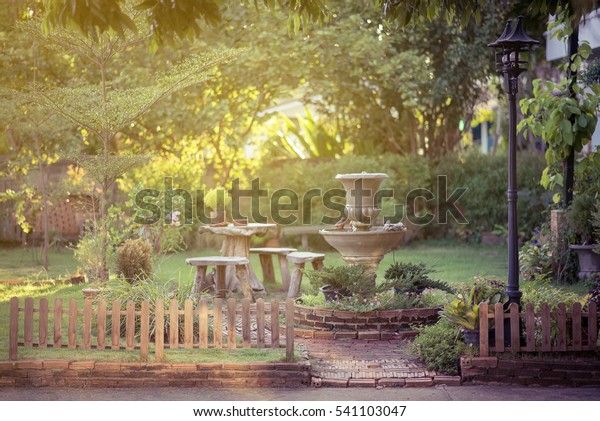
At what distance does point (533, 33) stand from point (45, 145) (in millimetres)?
10533

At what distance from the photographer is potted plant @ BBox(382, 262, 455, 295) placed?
914cm

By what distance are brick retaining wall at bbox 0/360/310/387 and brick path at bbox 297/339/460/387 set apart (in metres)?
0.34

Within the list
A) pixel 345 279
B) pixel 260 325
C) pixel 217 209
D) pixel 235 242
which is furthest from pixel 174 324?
pixel 217 209

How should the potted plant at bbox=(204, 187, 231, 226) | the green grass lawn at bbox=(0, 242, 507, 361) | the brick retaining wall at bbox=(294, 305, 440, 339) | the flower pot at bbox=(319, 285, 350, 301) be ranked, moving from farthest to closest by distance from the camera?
the potted plant at bbox=(204, 187, 231, 226) → the flower pot at bbox=(319, 285, 350, 301) → the brick retaining wall at bbox=(294, 305, 440, 339) → the green grass lawn at bbox=(0, 242, 507, 361)

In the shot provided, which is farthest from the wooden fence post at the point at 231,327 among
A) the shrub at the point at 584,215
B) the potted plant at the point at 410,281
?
the shrub at the point at 584,215

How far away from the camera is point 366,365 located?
7258 mm

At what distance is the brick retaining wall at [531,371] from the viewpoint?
6625 millimetres

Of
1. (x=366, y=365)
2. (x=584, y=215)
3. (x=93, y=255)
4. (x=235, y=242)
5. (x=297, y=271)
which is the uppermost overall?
(x=584, y=215)

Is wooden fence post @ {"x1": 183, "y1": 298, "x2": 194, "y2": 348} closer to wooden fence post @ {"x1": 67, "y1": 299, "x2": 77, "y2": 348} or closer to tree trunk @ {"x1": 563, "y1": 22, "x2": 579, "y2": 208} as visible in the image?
wooden fence post @ {"x1": 67, "y1": 299, "x2": 77, "y2": 348}

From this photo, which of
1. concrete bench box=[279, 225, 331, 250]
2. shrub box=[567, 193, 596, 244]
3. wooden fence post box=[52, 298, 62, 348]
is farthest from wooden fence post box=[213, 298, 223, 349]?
concrete bench box=[279, 225, 331, 250]

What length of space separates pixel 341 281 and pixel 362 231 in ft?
4.07

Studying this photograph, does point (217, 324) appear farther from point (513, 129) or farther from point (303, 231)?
point (303, 231)
